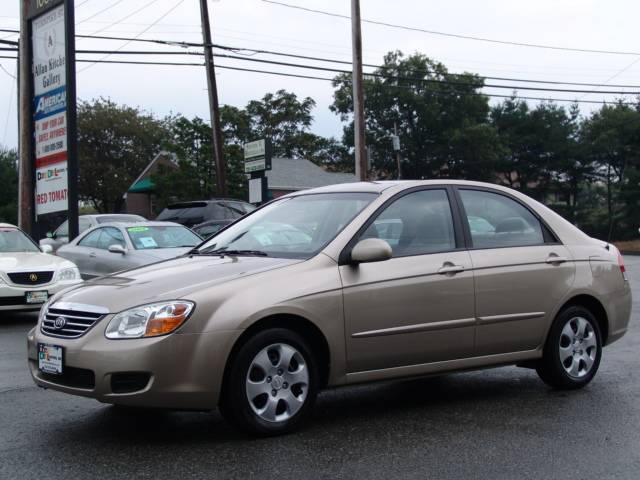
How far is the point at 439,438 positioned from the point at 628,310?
2.69 m

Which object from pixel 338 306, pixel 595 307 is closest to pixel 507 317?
pixel 595 307

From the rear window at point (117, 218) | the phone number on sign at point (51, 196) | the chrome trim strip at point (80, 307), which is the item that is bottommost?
the chrome trim strip at point (80, 307)

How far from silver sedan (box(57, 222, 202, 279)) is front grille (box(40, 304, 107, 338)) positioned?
7.27 m

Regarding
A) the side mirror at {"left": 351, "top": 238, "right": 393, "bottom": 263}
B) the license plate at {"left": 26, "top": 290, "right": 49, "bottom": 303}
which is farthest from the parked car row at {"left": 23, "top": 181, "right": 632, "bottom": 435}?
the license plate at {"left": 26, "top": 290, "right": 49, "bottom": 303}

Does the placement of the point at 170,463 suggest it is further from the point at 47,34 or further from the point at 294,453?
the point at 47,34

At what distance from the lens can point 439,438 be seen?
5031 mm

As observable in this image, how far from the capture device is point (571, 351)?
646cm

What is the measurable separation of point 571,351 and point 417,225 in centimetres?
167

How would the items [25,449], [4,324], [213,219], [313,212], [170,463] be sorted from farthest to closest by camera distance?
1. [213,219]
2. [4,324]
3. [313,212]
4. [25,449]
5. [170,463]

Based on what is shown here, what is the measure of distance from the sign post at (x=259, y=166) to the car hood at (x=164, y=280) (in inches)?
611

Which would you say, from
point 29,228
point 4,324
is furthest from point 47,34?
point 4,324

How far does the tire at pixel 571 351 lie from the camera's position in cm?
634

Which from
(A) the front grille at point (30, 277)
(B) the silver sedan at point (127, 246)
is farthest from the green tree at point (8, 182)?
(A) the front grille at point (30, 277)

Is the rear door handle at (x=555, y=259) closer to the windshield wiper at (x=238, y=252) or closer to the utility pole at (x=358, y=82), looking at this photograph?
the windshield wiper at (x=238, y=252)
